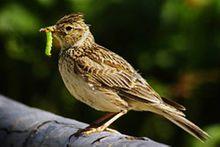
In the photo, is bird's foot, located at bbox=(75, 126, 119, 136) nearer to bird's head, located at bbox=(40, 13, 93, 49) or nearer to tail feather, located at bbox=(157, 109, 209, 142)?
tail feather, located at bbox=(157, 109, 209, 142)

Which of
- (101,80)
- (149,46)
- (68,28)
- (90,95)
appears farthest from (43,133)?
(149,46)

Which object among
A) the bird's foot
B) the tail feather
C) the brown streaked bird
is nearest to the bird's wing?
the brown streaked bird

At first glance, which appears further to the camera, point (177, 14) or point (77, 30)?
point (177, 14)

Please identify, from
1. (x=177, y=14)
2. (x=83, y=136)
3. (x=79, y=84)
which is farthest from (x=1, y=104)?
(x=177, y=14)

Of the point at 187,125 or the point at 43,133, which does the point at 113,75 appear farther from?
the point at 43,133

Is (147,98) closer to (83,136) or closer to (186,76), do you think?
(83,136)

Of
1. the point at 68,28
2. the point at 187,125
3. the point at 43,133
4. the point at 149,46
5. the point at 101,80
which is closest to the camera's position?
the point at 43,133
